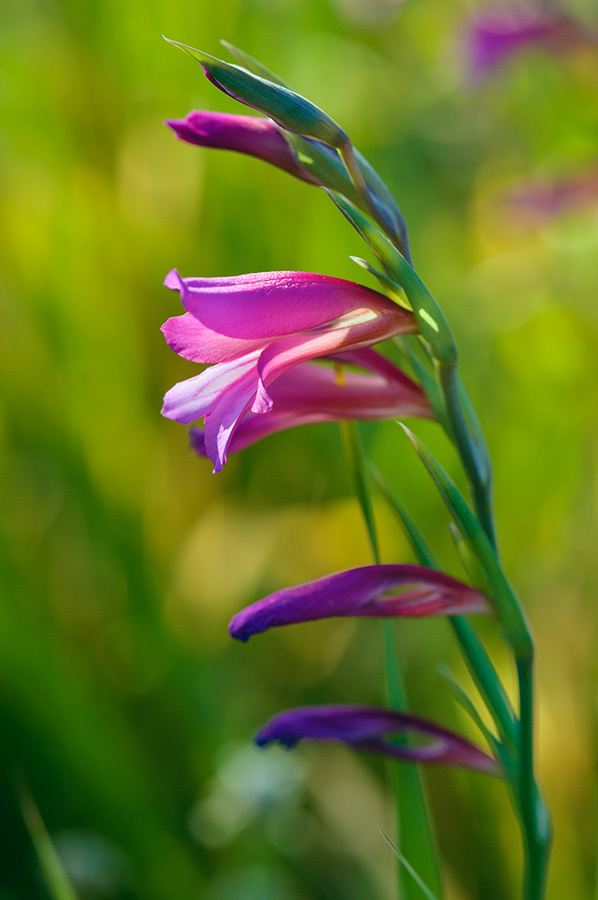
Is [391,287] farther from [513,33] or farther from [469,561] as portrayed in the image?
[513,33]

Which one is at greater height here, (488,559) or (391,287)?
(391,287)

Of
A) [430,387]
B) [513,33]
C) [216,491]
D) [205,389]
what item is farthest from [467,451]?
[513,33]

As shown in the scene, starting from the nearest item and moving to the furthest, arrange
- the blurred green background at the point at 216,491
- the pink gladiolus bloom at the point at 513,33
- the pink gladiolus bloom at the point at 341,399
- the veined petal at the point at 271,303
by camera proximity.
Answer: the veined petal at the point at 271,303 < the pink gladiolus bloom at the point at 341,399 < the blurred green background at the point at 216,491 < the pink gladiolus bloom at the point at 513,33

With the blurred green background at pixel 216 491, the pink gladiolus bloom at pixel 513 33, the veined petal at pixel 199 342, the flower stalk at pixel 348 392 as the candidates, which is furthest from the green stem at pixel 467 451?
the pink gladiolus bloom at pixel 513 33

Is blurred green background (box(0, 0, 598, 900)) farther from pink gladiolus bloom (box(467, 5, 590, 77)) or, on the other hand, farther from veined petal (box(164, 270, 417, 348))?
veined petal (box(164, 270, 417, 348))

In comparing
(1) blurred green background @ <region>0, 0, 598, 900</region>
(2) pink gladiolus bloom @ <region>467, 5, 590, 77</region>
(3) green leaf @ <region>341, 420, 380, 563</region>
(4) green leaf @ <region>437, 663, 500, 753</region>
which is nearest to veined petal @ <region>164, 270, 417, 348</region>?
(3) green leaf @ <region>341, 420, 380, 563</region>

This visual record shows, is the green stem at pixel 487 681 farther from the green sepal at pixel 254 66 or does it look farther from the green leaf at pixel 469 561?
the green sepal at pixel 254 66

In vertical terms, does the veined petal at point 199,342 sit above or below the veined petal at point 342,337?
above
